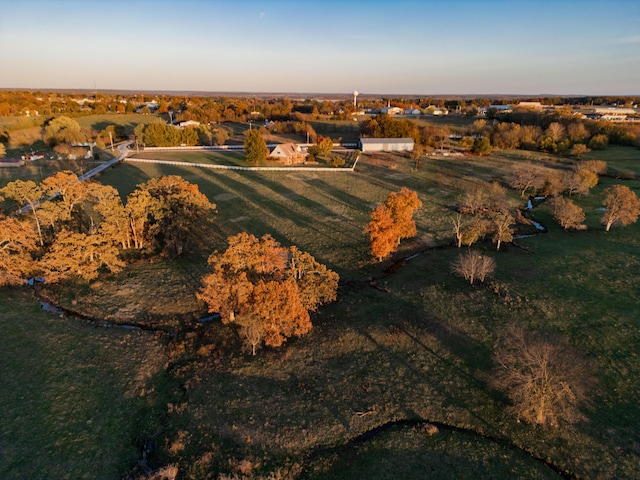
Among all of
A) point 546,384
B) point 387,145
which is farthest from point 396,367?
point 387,145

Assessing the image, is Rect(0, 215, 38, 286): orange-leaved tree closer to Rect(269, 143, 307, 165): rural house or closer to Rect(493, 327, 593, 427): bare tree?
Rect(493, 327, 593, 427): bare tree

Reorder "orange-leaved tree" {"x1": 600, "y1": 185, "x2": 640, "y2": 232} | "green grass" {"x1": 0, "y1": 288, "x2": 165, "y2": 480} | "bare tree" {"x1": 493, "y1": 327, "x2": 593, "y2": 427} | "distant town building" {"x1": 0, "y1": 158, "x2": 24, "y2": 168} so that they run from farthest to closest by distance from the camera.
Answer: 1. "distant town building" {"x1": 0, "y1": 158, "x2": 24, "y2": 168}
2. "orange-leaved tree" {"x1": 600, "y1": 185, "x2": 640, "y2": 232}
3. "bare tree" {"x1": 493, "y1": 327, "x2": 593, "y2": 427}
4. "green grass" {"x1": 0, "y1": 288, "x2": 165, "y2": 480}

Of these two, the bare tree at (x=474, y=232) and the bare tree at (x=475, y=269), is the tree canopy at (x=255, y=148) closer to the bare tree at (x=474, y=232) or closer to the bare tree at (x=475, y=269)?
the bare tree at (x=474, y=232)

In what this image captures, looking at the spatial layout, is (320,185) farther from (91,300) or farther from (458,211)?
(91,300)

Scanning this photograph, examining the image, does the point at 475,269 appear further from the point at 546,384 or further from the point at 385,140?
the point at 385,140

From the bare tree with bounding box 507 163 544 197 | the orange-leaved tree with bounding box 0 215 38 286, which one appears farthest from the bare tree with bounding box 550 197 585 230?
the orange-leaved tree with bounding box 0 215 38 286

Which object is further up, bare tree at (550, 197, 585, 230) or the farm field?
bare tree at (550, 197, 585, 230)
